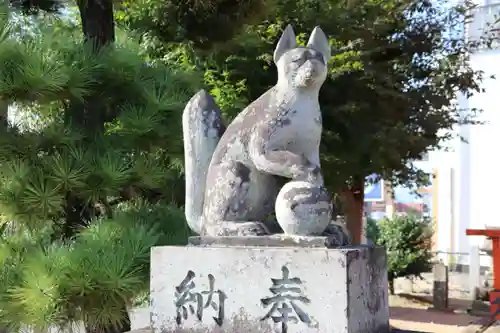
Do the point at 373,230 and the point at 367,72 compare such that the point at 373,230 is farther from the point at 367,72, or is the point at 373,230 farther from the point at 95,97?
the point at 95,97

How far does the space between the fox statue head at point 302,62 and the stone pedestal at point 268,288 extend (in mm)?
574

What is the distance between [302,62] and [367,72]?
380 cm

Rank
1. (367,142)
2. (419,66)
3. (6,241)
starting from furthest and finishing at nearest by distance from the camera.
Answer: (419,66)
(367,142)
(6,241)

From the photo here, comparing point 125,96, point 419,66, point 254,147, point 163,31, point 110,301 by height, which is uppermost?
point 419,66

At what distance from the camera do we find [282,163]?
2.08m

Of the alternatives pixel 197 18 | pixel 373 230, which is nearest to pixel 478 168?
pixel 373 230

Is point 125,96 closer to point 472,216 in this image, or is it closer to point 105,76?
point 105,76

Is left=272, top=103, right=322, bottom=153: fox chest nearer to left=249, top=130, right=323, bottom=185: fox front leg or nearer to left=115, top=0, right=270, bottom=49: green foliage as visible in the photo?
left=249, top=130, right=323, bottom=185: fox front leg

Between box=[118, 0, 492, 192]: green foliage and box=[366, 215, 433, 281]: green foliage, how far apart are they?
7.17 feet

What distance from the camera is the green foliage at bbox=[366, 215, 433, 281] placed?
29.1 ft

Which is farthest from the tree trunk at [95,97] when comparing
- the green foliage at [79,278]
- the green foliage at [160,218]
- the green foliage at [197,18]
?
the green foliage at [160,218]

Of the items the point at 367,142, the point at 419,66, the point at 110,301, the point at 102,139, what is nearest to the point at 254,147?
the point at 110,301

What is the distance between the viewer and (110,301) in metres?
2.85

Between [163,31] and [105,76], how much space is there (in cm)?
99
